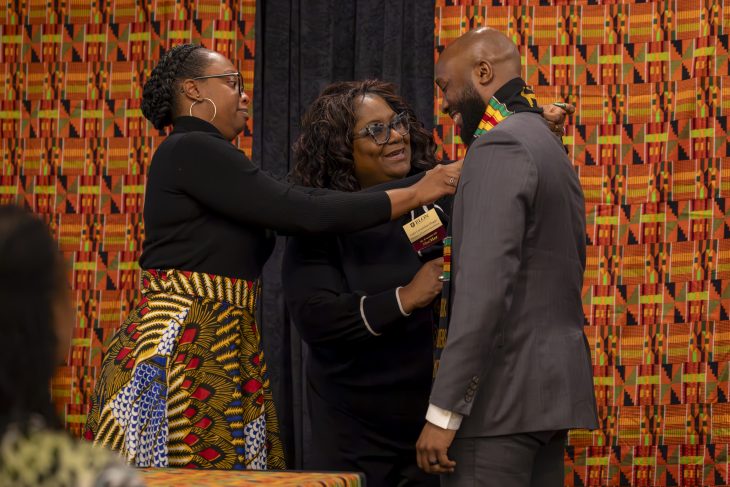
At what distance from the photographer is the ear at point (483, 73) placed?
2.47m

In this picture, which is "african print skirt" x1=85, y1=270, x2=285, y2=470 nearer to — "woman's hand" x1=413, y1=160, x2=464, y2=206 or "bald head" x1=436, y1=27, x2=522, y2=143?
"woman's hand" x1=413, y1=160, x2=464, y2=206

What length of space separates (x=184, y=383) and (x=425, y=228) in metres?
0.76

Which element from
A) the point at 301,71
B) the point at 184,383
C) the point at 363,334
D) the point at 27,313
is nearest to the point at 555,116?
the point at 363,334

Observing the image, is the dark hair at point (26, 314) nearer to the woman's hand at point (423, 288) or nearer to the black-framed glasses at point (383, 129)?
the woman's hand at point (423, 288)

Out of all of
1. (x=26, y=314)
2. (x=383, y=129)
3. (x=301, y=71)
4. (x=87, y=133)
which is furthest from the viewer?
(x=87, y=133)

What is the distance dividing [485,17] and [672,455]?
2006mm

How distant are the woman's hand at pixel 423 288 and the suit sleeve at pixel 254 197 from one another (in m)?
0.18

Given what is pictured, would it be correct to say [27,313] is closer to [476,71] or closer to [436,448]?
[436,448]

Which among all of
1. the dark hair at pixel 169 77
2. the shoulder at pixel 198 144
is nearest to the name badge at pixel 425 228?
the shoulder at pixel 198 144

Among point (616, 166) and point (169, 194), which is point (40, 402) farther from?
point (616, 166)

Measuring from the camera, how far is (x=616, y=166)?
426 cm

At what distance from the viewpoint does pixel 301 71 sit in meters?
4.49

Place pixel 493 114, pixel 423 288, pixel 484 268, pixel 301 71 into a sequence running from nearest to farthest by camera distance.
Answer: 1. pixel 484 268
2. pixel 493 114
3. pixel 423 288
4. pixel 301 71

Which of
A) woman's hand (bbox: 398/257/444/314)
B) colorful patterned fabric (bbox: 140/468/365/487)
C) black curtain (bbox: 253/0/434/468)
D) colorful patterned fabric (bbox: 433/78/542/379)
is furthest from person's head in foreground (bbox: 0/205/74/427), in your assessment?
black curtain (bbox: 253/0/434/468)
